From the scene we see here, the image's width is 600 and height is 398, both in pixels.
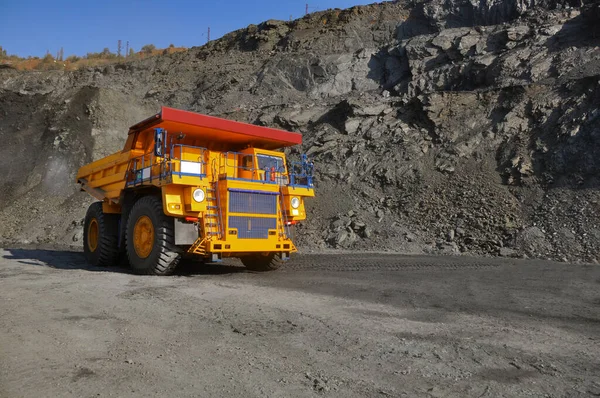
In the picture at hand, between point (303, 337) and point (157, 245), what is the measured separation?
531cm

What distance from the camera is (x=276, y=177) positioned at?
10.6 meters

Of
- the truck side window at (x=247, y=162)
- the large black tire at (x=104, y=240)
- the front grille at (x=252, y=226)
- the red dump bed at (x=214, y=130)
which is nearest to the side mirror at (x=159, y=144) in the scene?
the red dump bed at (x=214, y=130)

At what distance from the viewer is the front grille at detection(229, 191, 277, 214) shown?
9.31 m

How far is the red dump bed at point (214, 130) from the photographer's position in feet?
31.5

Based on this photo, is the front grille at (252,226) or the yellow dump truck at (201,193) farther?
the front grille at (252,226)

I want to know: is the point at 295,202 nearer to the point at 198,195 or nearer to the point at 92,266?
the point at 198,195

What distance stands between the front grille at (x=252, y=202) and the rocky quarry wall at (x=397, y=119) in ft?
18.9

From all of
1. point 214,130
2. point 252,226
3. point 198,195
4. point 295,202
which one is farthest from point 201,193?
point 295,202

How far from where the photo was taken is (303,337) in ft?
15.5

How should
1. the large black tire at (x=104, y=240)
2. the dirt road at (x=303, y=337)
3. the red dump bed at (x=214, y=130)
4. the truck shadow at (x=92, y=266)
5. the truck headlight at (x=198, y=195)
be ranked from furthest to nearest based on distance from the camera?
the large black tire at (x=104, y=240) → the truck shadow at (x=92, y=266) → the red dump bed at (x=214, y=130) → the truck headlight at (x=198, y=195) → the dirt road at (x=303, y=337)

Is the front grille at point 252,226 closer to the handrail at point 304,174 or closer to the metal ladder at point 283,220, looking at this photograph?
the metal ladder at point 283,220

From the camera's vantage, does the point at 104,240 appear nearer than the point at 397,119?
Yes

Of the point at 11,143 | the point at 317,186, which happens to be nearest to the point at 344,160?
the point at 317,186

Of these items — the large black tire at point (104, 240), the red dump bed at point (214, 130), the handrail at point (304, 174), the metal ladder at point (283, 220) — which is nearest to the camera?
the red dump bed at point (214, 130)
